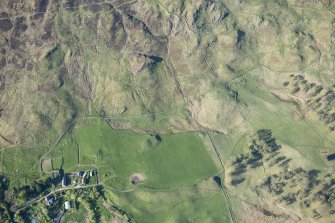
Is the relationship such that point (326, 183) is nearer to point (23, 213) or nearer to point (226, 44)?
point (226, 44)

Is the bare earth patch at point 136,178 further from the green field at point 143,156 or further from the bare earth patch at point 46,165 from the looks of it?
the bare earth patch at point 46,165

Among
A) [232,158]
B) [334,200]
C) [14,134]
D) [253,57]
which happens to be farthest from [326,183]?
[14,134]

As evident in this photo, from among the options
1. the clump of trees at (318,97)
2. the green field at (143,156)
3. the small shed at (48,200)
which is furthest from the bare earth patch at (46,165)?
the clump of trees at (318,97)

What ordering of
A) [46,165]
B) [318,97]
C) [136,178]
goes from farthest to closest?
[318,97], [46,165], [136,178]

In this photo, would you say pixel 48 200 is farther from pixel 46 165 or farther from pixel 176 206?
pixel 176 206

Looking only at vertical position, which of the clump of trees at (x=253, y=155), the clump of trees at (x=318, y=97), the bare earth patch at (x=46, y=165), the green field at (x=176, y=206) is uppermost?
the clump of trees at (x=318, y=97)

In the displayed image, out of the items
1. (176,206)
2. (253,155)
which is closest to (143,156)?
(176,206)

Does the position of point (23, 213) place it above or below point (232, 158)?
below

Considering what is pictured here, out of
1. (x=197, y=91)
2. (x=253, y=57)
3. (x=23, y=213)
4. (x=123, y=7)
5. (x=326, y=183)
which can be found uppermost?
(x=123, y=7)

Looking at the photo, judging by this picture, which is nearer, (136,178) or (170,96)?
(136,178)
